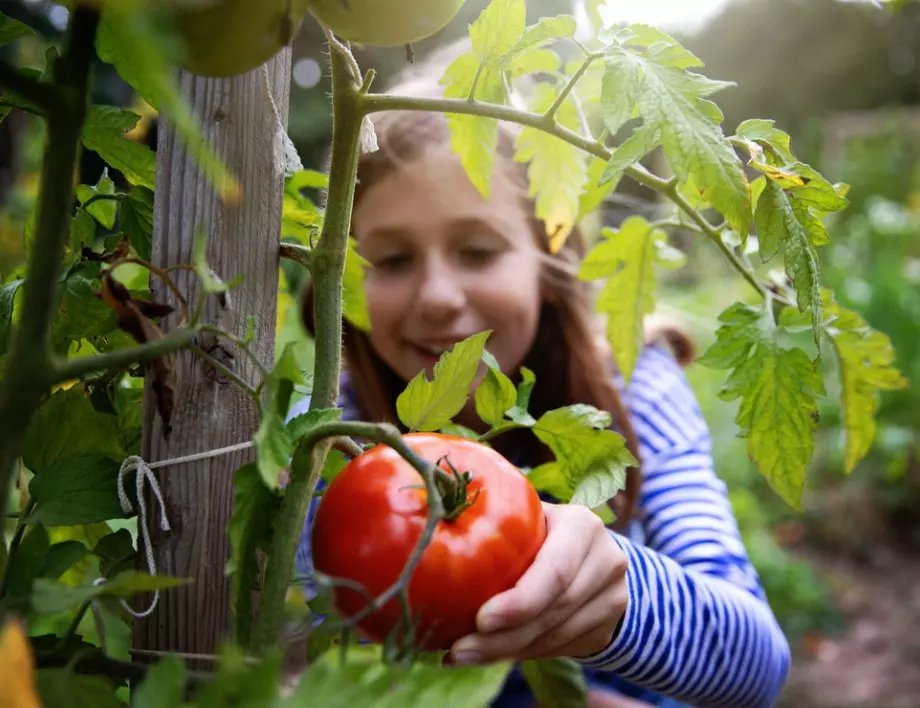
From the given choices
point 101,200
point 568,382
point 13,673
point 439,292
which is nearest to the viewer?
point 13,673

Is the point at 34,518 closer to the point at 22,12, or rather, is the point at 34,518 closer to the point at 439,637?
the point at 439,637

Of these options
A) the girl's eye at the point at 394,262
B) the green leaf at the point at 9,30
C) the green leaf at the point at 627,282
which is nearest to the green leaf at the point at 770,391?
the green leaf at the point at 627,282

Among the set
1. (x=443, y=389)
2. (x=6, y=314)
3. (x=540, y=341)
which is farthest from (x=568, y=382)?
(x=6, y=314)

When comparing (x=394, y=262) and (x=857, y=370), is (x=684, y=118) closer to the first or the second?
(x=857, y=370)

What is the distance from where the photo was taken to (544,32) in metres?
0.52

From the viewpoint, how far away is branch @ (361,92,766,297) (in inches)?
19.6

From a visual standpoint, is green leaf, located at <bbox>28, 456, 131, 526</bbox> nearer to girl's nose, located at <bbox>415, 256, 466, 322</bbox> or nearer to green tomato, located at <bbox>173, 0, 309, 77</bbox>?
green tomato, located at <bbox>173, 0, 309, 77</bbox>

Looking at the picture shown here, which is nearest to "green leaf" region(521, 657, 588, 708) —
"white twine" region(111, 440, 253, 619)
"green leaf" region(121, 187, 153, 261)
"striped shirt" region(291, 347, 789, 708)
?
"striped shirt" region(291, 347, 789, 708)

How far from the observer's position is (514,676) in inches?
48.9

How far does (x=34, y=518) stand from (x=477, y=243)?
75 cm

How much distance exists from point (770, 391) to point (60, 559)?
0.45m

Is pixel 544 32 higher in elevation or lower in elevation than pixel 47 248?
higher

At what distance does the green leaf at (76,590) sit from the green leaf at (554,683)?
40cm

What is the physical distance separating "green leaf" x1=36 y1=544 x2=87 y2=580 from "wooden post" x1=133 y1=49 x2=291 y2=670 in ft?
0.26
